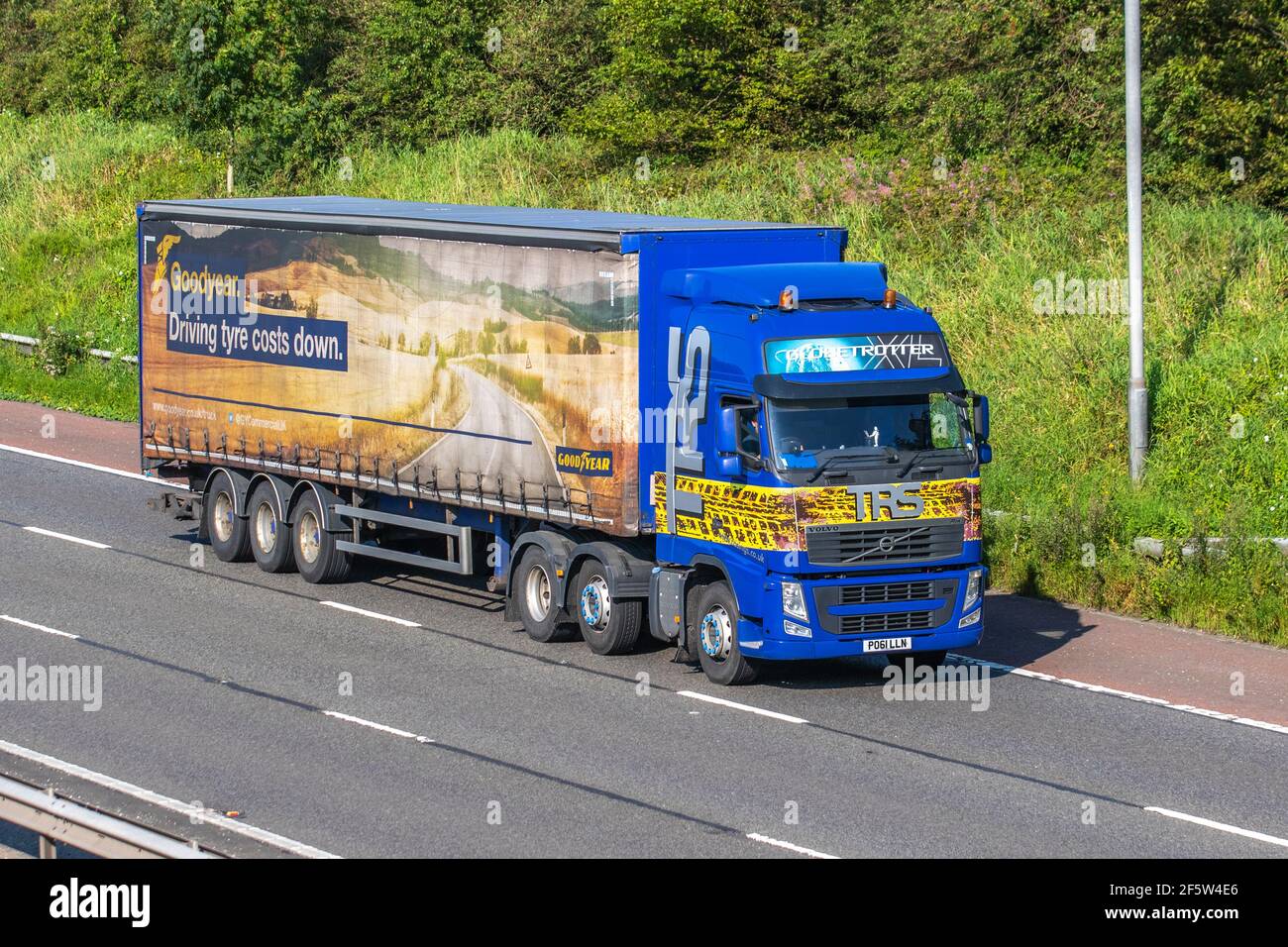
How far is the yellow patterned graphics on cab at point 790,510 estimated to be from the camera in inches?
601

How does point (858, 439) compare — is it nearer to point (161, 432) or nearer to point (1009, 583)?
point (1009, 583)

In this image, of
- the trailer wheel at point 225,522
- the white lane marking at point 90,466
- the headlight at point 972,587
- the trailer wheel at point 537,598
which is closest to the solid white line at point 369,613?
the trailer wheel at point 537,598

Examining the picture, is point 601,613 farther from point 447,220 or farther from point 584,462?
point 447,220

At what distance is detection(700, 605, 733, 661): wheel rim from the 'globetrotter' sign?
7.33ft

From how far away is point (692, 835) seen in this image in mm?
12062

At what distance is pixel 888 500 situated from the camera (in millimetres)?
15477

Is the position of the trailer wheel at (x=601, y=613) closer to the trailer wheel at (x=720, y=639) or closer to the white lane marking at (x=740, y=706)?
the trailer wheel at (x=720, y=639)

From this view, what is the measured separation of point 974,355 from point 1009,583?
6.52m

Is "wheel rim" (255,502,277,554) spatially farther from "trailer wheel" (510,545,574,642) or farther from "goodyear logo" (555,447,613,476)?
"goodyear logo" (555,447,613,476)

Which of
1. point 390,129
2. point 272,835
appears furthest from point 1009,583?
point 390,129

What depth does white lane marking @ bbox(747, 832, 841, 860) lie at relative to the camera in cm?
1163

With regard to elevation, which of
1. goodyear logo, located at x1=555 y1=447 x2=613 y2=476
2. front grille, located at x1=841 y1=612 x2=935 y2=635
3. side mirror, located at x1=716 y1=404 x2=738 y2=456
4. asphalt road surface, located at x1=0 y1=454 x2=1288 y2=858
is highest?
side mirror, located at x1=716 y1=404 x2=738 y2=456

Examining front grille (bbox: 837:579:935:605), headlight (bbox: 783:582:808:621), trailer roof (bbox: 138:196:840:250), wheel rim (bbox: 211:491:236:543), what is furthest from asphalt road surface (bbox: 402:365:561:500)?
wheel rim (bbox: 211:491:236:543)

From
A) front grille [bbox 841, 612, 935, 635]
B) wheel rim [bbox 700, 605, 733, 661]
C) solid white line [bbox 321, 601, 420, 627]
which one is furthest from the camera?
solid white line [bbox 321, 601, 420, 627]
